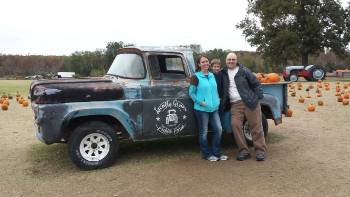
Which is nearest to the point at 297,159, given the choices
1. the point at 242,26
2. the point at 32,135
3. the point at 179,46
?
the point at 179,46

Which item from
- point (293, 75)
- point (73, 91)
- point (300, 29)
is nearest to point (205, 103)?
point (73, 91)

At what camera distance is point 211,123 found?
6.91m

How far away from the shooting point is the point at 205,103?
659 centimetres

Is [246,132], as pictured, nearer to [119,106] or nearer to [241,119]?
[241,119]

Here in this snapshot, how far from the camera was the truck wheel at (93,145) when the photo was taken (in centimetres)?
635

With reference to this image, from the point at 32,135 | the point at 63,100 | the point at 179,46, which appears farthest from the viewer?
the point at 32,135

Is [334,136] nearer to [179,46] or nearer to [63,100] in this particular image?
[179,46]

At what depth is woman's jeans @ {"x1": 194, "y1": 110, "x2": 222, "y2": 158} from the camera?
22.2 ft

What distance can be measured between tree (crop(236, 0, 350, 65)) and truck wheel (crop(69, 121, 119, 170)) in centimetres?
3331

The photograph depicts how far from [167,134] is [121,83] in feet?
3.48

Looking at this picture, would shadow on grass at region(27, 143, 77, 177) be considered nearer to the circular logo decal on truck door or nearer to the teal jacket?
the circular logo decal on truck door

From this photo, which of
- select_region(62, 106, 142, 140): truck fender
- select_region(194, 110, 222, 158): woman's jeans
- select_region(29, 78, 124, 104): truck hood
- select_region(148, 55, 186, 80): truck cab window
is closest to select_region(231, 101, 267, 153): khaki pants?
select_region(194, 110, 222, 158): woman's jeans

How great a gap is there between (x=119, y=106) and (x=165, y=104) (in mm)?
719

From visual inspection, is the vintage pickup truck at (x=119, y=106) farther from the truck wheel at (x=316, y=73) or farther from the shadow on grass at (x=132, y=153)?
the truck wheel at (x=316, y=73)
